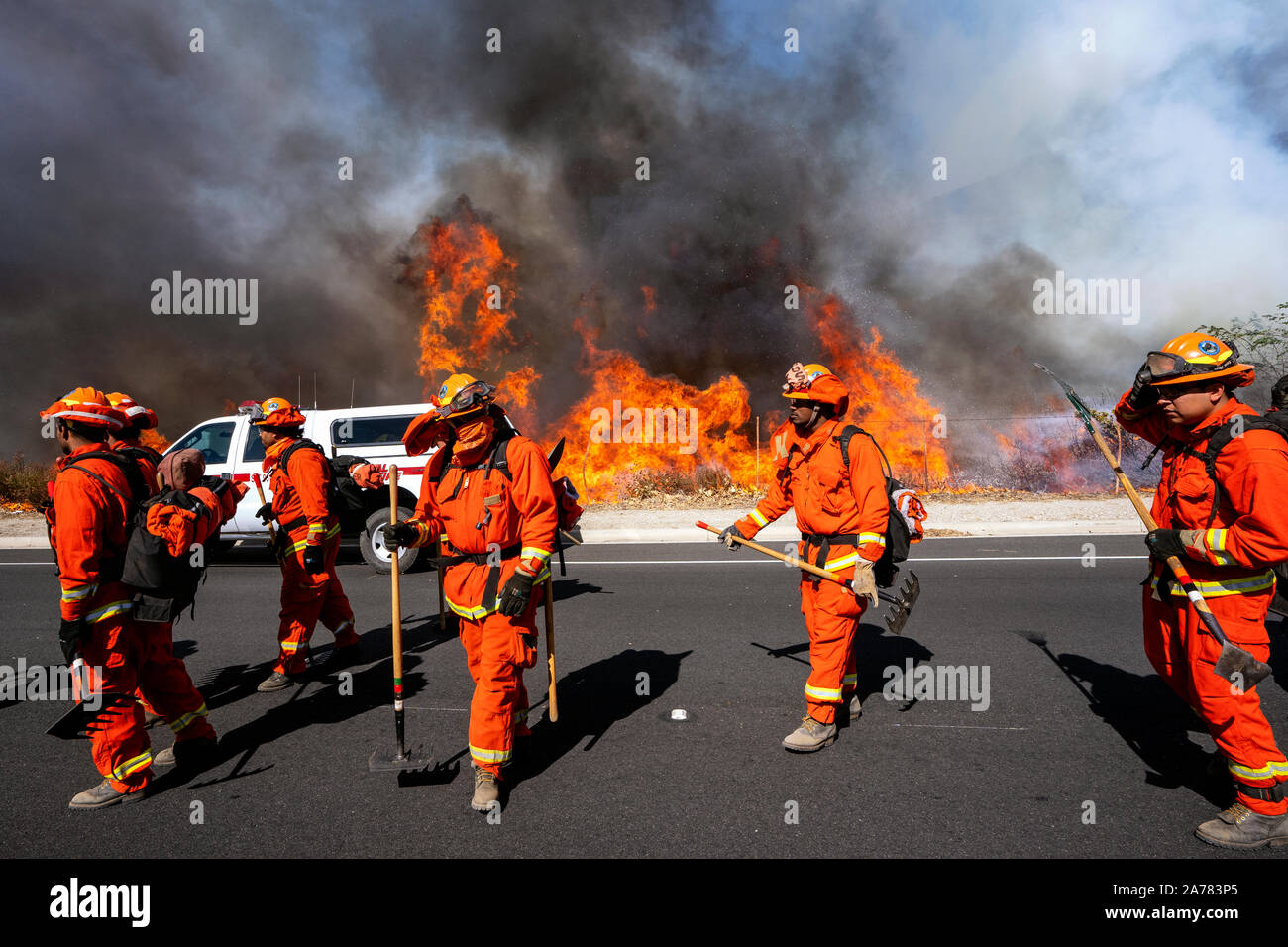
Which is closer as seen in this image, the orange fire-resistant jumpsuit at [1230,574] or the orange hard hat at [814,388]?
the orange fire-resistant jumpsuit at [1230,574]

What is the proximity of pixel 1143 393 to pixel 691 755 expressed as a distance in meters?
2.67

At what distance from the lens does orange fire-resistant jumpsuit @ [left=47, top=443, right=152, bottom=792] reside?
3033 mm

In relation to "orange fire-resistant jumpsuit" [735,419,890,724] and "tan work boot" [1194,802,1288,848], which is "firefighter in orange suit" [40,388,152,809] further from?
"tan work boot" [1194,802,1288,848]

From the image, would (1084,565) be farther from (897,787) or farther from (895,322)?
(895,322)

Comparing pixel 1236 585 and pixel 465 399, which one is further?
pixel 465 399

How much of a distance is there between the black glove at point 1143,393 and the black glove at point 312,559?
4722mm

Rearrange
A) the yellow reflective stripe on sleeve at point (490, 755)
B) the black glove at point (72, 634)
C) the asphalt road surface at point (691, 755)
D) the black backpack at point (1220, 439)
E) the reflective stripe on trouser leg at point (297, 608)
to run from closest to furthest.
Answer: the black backpack at point (1220, 439), the asphalt road surface at point (691, 755), the black glove at point (72, 634), the yellow reflective stripe on sleeve at point (490, 755), the reflective stripe on trouser leg at point (297, 608)

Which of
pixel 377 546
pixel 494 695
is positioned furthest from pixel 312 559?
pixel 377 546

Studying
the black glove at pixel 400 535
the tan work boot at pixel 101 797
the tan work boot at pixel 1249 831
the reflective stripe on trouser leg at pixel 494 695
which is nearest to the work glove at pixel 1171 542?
the tan work boot at pixel 1249 831

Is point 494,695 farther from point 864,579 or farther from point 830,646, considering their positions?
point 864,579

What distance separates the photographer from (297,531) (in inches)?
199

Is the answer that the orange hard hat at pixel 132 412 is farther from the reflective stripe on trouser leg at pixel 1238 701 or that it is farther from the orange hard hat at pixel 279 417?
the reflective stripe on trouser leg at pixel 1238 701

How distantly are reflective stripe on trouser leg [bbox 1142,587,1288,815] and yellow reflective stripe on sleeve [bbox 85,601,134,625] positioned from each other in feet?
14.6

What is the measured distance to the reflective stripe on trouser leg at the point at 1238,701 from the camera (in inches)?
110
